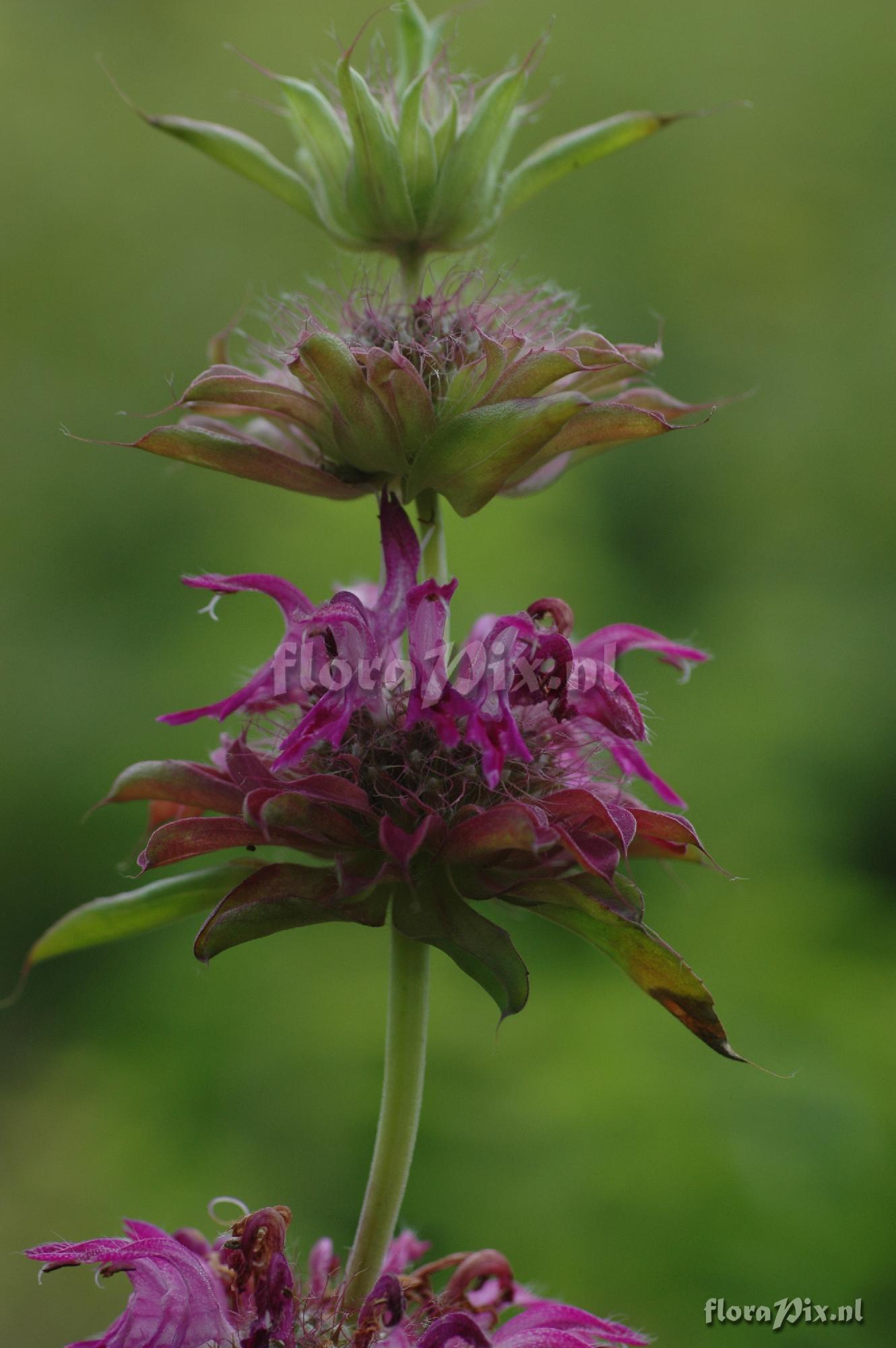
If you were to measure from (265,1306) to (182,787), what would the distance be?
57cm

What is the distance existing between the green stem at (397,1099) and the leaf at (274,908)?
138mm

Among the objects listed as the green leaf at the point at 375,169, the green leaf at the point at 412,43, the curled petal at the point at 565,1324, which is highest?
the green leaf at the point at 412,43

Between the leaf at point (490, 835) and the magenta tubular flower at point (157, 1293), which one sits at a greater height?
the leaf at point (490, 835)

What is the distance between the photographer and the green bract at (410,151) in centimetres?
149

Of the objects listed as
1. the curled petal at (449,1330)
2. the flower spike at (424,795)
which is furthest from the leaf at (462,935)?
the curled petal at (449,1330)

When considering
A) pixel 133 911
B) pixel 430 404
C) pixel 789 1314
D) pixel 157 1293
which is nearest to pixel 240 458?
pixel 430 404

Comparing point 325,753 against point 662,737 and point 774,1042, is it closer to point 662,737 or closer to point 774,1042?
point 774,1042

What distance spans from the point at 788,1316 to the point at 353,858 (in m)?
1.94

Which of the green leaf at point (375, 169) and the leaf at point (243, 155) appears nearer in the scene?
the green leaf at point (375, 169)

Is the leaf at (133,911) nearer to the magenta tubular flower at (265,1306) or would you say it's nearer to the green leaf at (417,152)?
the magenta tubular flower at (265,1306)

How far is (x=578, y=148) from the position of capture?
A: 160 cm

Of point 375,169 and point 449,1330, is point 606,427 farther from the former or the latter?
point 449,1330

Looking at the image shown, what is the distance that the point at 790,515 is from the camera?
5.53 metres

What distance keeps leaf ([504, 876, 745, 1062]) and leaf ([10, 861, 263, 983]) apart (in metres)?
0.38
